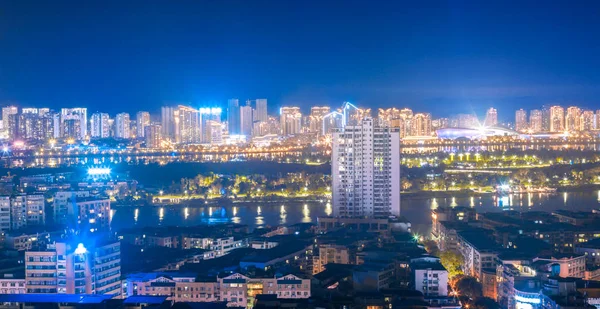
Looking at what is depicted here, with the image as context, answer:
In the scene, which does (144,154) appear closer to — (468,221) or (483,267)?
(468,221)

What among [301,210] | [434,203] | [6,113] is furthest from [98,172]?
[6,113]

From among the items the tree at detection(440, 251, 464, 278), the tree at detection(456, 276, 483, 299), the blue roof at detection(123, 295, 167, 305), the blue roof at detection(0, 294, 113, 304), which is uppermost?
the blue roof at detection(0, 294, 113, 304)

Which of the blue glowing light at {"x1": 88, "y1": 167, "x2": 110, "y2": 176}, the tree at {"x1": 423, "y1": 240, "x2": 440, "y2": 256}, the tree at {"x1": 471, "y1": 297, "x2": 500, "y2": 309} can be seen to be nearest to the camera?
the tree at {"x1": 471, "y1": 297, "x2": 500, "y2": 309}

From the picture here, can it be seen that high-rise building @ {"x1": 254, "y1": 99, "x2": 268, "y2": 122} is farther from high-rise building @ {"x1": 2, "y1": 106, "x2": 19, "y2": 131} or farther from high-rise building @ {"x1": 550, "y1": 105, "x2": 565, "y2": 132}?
high-rise building @ {"x1": 550, "y1": 105, "x2": 565, "y2": 132}

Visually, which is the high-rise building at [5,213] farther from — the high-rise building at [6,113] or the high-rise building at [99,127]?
the high-rise building at [99,127]

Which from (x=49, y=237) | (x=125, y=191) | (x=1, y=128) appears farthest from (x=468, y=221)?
(x=1, y=128)

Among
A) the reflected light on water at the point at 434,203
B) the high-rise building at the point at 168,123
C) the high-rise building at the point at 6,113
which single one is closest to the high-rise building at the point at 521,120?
the high-rise building at the point at 168,123

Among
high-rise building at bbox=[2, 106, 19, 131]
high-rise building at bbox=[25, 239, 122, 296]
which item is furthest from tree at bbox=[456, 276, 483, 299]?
high-rise building at bbox=[2, 106, 19, 131]
